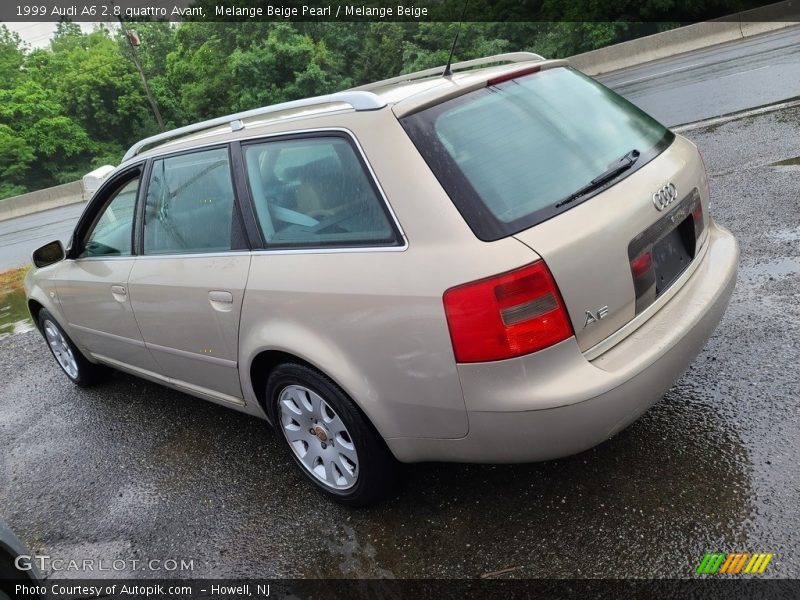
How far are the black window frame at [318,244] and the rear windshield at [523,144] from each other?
224 mm

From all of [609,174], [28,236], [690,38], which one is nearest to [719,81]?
[690,38]

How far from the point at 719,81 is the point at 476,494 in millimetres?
12332

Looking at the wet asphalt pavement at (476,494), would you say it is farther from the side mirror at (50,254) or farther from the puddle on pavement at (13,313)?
the puddle on pavement at (13,313)

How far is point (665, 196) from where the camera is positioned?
98.5 inches

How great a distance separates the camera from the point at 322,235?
8.44 ft

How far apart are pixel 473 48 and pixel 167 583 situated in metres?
28.7

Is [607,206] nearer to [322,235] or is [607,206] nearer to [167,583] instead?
[322,235]

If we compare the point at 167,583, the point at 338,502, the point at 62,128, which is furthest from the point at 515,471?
the point at 62,128

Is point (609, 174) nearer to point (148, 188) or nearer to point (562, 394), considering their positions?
point (562, 394)

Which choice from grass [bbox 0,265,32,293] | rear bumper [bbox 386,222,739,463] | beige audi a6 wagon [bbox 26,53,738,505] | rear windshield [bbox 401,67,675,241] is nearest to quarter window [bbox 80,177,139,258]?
beige audi a6 wagon [bbox 26,53,738,505]

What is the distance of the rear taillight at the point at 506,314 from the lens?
2.06 meters

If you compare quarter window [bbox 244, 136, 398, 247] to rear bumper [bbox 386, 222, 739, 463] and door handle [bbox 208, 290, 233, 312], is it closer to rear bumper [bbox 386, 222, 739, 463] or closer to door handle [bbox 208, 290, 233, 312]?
door handle [bbox 208, 290, 233, 312]

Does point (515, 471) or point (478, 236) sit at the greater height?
point (478, 236)

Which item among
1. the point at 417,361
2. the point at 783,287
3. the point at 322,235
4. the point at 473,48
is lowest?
the point at 783,287
